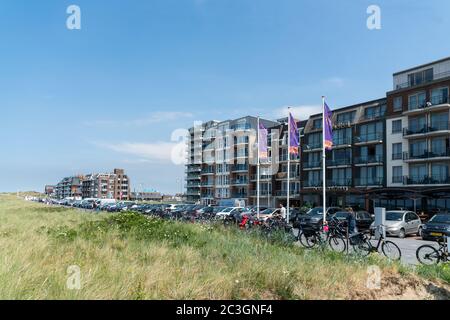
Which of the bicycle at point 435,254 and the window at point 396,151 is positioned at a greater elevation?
the window at point 396,151

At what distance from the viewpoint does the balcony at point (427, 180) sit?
43.0 metres

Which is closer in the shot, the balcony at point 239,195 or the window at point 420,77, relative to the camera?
the window at point 420,77

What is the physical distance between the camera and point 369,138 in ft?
173

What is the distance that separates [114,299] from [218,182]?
84.0 meters

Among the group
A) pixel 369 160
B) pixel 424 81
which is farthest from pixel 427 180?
pixel 424 81

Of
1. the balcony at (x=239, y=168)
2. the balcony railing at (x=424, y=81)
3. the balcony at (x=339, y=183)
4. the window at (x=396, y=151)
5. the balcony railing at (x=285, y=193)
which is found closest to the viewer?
the balcony railing at (x=424, y=81)

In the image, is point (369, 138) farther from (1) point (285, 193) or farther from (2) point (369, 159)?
(1) point (285, 193)

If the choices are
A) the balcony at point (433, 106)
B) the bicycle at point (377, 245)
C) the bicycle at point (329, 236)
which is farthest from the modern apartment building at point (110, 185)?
the bicycle at point (377, 245)

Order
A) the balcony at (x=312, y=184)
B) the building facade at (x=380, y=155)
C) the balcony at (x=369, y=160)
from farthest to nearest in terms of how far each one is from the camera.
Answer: the balcony at (x=312, y=184), the balcony at (x=369, y=160), the building facade at (x=380, y=155)

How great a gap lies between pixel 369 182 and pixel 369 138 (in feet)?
18.8

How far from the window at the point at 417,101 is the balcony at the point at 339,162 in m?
11.3

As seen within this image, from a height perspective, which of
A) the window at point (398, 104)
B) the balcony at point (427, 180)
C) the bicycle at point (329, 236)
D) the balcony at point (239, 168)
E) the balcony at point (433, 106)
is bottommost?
the bicycle at point (329, 236)

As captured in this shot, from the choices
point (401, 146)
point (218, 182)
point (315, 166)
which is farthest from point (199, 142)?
point (401, 146)

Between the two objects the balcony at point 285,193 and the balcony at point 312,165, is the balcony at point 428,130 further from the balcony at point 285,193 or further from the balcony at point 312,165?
the balcony at point 285,193
